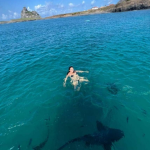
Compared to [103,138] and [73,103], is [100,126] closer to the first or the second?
[103,138]

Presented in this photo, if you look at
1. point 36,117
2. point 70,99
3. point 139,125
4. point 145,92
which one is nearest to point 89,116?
point 70,99

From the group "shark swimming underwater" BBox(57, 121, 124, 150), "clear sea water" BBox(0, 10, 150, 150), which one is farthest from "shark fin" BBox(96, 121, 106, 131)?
"clear sea water" BBox(0, 10, 150, 150)

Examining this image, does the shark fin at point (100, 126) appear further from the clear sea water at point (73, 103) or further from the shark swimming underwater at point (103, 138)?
the clear sea water at point (73, 103)

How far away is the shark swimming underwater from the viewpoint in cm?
758

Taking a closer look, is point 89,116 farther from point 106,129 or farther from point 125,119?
point 125,119

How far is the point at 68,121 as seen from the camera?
9.16 metres

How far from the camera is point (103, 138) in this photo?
25.6 ft

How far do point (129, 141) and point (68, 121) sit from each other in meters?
4.26

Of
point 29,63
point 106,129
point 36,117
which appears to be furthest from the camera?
point 29,63

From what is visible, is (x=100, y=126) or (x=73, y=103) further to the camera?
(x=73, y=103)

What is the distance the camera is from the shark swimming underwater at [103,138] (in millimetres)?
7581

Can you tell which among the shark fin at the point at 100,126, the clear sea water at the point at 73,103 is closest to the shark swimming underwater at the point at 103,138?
the shark fin at the point at 100,126

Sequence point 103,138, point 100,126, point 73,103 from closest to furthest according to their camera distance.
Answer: point 103,138 < point 100,126 < point 73,103

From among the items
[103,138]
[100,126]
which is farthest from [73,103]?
[103,138]
